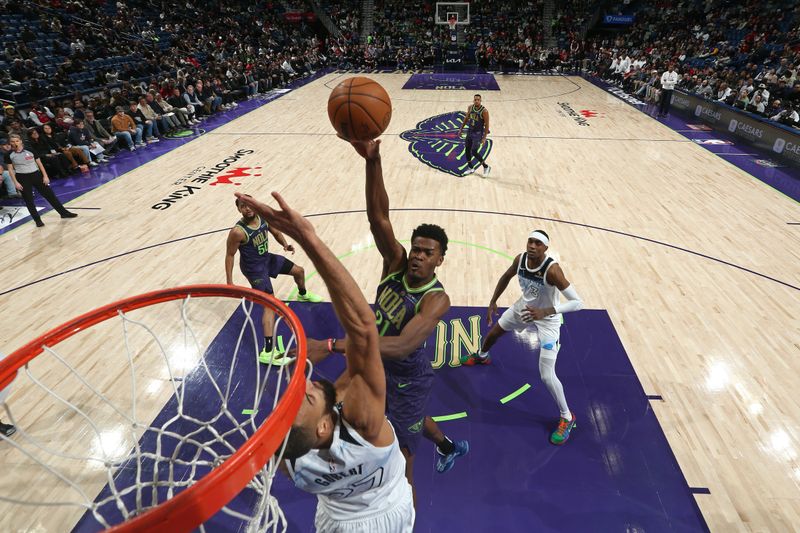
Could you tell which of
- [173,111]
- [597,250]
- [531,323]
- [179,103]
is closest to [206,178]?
[173,111]

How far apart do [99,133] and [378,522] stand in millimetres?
12186

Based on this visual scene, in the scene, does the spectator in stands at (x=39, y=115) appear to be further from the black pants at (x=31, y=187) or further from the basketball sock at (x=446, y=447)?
the basketball sock at (x=446, y=447)

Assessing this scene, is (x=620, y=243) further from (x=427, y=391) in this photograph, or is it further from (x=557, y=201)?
(x=427, y=391)

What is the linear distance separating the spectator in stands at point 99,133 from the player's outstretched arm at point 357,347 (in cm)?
1167

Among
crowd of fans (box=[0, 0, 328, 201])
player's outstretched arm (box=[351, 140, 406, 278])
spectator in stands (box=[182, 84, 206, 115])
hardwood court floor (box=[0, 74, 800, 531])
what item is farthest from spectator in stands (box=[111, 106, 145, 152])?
player's outstretched arm (box=[351, 140, 406, 278])

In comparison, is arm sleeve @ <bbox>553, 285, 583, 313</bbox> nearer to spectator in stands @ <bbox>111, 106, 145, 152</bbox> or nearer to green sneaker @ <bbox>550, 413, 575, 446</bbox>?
green sneaker @ <bbox>550, 413, 575, 446</bbox>

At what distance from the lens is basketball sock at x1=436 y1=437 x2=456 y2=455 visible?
3.49m

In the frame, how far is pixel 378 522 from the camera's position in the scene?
6.49ft

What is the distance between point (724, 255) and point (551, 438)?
464 cm

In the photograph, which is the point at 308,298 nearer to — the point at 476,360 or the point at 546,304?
the point at 476,360

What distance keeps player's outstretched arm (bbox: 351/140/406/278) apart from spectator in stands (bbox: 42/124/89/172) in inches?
395

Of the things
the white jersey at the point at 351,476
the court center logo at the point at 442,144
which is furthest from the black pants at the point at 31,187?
the white jersey at the point at 351,476

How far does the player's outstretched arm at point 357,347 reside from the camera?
5.19 feet

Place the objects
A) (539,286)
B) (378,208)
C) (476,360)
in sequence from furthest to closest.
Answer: (476,360) < (539,286) < (378,208)
